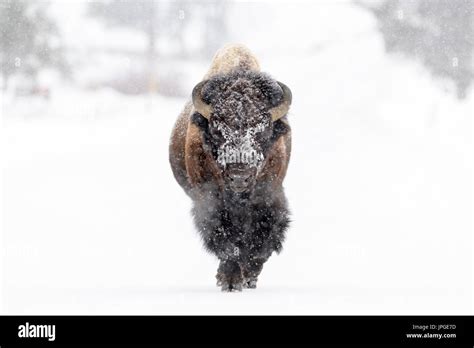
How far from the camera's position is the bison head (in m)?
8.05

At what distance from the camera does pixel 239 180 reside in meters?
7.95

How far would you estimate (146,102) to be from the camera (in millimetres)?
37938

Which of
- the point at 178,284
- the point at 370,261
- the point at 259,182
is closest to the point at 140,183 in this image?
the point at 370,261

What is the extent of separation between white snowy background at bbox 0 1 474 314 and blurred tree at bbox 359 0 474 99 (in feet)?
2.00

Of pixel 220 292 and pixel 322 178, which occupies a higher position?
pixel 322 178

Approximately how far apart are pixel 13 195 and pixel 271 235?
38.2 feet

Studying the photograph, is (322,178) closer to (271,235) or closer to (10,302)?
(271,235)

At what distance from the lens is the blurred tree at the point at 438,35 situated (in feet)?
108


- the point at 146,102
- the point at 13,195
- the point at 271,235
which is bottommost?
the point at 271,235

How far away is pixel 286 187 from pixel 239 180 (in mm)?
11485

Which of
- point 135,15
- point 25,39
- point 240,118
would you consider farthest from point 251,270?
point 135,15

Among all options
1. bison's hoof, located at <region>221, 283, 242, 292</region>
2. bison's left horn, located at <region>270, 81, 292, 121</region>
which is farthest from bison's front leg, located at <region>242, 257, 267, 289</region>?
bison's left horn, located at <region>270, 81, 292, 121</region>

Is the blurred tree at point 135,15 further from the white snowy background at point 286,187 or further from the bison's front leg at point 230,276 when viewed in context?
the bison's front leg at point 230,276

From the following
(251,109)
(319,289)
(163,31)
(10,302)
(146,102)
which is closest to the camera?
(10,302)
